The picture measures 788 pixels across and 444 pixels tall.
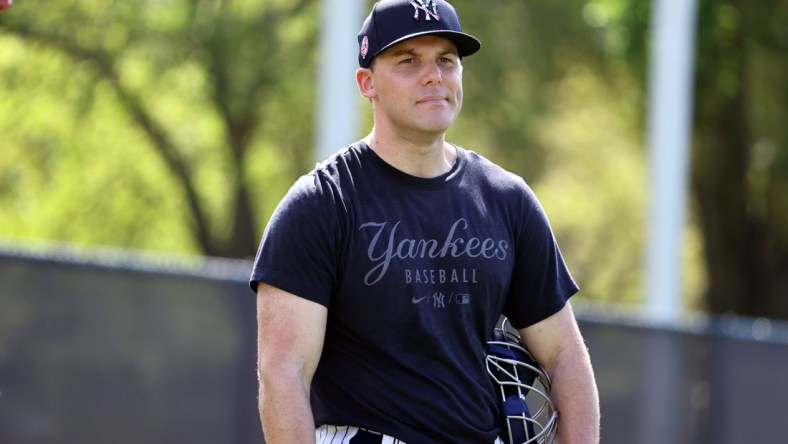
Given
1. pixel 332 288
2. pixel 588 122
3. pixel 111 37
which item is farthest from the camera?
Answer: pixel 588 122

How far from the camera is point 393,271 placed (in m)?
3.50

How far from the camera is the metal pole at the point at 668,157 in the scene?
35.8ft

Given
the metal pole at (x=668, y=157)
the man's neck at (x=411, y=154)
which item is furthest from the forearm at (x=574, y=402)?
the metal pole at (x=668, y=157)

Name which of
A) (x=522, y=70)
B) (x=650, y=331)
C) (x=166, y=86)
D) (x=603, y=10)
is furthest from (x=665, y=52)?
(x=166, y=86)

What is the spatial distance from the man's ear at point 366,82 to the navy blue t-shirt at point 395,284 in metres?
0.15

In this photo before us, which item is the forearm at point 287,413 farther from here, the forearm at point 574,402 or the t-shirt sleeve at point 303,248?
the forearm at point 574,402

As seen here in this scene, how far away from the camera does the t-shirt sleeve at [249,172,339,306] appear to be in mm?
3422

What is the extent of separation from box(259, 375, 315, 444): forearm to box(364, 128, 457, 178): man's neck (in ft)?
2.17

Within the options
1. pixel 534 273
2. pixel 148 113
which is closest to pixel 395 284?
pixel 534 273

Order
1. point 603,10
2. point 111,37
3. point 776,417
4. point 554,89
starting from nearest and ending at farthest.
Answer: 1. point 776,417
2. point 603,10
3. point 111,37
4. point 554,89

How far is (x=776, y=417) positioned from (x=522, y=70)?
12.7 m

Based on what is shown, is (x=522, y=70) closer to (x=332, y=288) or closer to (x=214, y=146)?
(x=214, y=146)

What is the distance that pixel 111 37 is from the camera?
66.3ft

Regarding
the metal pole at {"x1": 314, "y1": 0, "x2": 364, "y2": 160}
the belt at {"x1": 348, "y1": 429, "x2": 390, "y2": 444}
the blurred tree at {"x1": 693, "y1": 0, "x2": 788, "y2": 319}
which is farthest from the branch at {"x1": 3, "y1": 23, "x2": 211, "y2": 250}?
the belt at {"x1": 348, "y1": 429, "x2": 390, "y2": 444}
